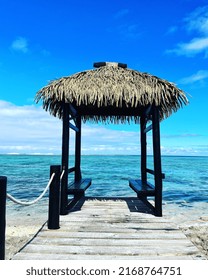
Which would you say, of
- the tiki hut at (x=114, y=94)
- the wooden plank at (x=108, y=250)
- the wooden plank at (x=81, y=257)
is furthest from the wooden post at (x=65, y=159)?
the wooden plank at (x=81, y=257)

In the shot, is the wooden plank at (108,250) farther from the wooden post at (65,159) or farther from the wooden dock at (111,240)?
the wooden post at (65,159)

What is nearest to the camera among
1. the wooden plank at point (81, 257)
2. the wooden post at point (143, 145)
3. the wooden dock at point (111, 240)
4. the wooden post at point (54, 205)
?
the wooden plank at point (81, 257)

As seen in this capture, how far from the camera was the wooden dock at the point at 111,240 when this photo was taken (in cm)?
342

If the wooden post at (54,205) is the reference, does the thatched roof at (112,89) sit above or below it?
above

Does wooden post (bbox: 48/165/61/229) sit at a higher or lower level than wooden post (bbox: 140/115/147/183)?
lower

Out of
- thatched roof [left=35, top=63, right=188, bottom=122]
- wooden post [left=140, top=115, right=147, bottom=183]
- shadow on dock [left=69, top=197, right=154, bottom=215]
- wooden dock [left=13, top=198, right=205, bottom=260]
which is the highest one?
thatched roof [left=35, top=63, right=188, bottom=122]

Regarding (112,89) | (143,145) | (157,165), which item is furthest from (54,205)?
(143,145)

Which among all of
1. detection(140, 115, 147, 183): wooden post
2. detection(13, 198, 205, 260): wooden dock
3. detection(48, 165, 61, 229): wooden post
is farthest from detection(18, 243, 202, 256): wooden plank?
detection(140, 115, 147, 183): wooden post

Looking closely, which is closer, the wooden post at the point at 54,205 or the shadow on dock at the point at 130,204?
the wooden post at the point at 54,205

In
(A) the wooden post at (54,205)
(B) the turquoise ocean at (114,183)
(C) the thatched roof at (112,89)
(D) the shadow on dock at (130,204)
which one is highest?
(C) the thatched roof at (112,89)

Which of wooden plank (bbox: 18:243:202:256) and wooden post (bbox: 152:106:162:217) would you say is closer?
wooden plank (bbox: 18:243:202:256)

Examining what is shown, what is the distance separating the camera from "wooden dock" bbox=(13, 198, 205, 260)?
3.42 m

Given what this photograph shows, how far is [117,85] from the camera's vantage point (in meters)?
5.82

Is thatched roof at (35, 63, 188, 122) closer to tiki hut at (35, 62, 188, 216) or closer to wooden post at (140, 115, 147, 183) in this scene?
tiki hut at (35, 62, 188, 216)
